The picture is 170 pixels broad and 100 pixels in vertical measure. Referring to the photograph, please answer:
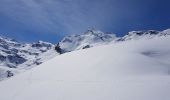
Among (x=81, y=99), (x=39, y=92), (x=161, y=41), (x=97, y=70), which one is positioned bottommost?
(x=81, y=99)

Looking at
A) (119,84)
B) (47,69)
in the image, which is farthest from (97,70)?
(47,69)

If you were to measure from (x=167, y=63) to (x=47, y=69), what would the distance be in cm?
524

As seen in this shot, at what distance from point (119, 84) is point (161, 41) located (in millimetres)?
5178

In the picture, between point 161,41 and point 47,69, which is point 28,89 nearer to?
point 47,69

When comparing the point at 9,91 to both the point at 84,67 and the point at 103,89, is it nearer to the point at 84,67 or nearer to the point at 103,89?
the point at 84,67

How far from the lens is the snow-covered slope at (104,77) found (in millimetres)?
7656

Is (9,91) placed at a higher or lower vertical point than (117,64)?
lower

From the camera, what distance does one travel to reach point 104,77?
30.5 ft

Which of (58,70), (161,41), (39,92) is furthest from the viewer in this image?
(161,41)

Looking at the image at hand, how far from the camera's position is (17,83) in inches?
457

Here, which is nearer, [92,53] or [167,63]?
[167,63]

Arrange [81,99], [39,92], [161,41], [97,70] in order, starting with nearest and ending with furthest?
1. [81,99]
2. [39,92]
3. [97,70]
4. [161,41]

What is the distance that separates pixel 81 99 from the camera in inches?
311

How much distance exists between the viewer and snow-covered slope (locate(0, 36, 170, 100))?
301 inches
